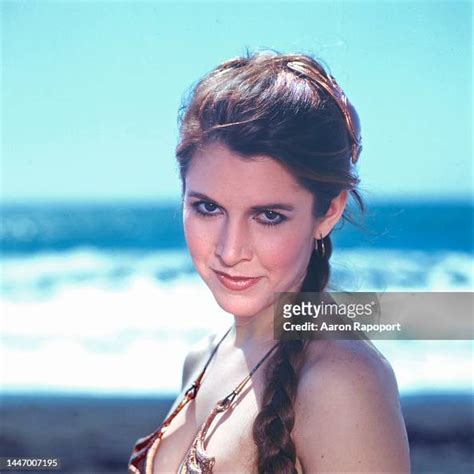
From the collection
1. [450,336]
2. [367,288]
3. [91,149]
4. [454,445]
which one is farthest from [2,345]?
[454,445]

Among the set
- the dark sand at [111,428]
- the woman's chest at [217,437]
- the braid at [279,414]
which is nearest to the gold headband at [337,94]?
the braid at [279,414]

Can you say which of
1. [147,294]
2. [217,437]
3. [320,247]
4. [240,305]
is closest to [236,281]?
[240,305]

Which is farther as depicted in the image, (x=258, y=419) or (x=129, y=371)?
(x=129, y=371)

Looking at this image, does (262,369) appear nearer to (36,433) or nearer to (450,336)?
(450,336)

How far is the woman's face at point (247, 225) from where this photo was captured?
4.05 feet

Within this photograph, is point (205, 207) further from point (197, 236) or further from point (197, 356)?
point (197, 356)

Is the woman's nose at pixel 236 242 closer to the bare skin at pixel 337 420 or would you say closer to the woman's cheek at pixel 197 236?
the woman's cheek at pixel 197 236

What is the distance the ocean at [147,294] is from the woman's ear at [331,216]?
115 millimetres

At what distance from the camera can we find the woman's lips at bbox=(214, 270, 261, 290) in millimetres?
1304

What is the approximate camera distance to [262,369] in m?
1.25

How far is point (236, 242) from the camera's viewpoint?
4.17 feet

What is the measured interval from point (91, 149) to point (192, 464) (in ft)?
2.34

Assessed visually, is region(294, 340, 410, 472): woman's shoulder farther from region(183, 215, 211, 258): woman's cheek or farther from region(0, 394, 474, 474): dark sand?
region(0, 394, 474, 474): dark sand

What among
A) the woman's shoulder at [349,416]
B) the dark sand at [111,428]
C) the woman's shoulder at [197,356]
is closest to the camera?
the woman's shoulder at [349,416]
